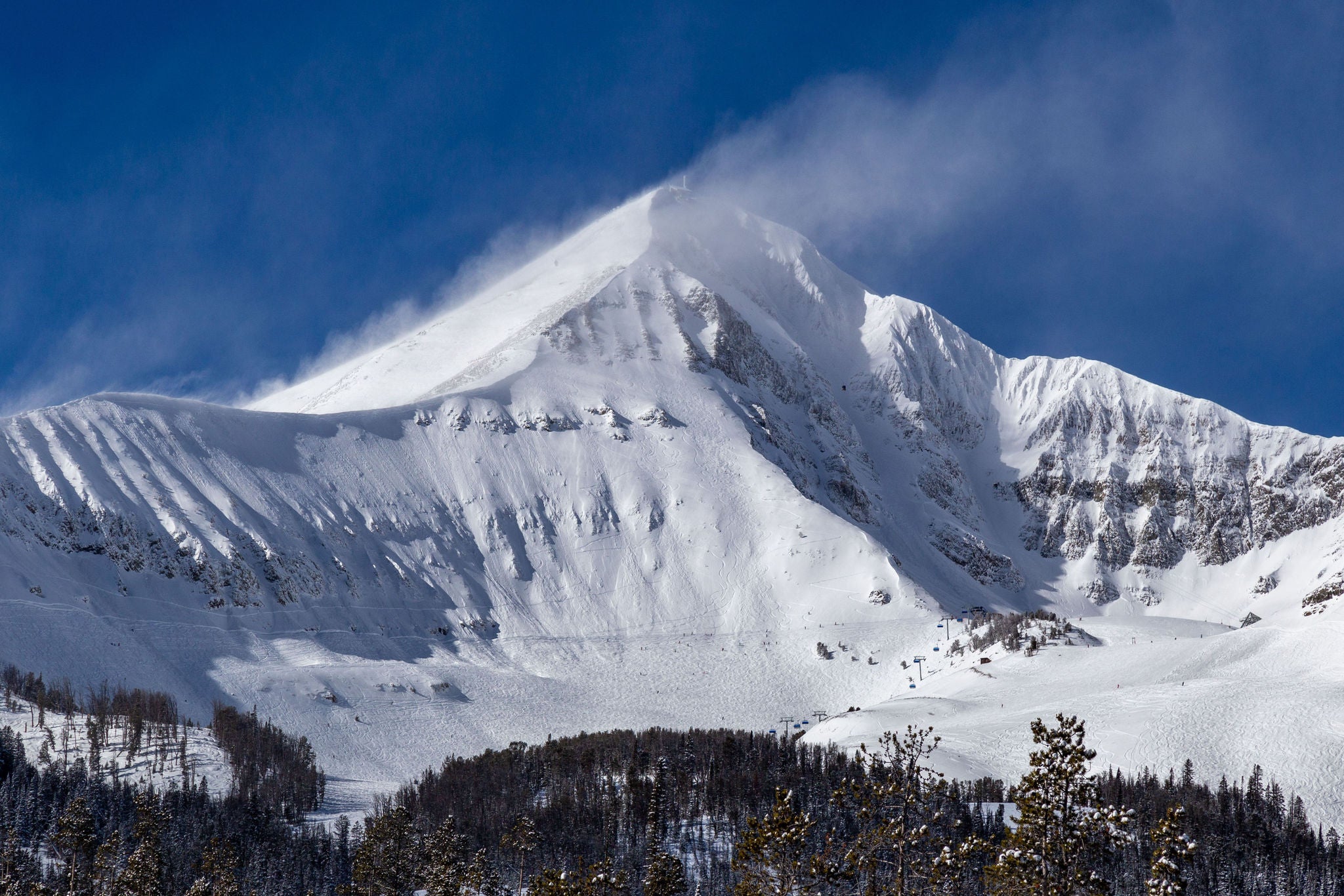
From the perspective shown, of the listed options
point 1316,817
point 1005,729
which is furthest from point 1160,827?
point 1005,729

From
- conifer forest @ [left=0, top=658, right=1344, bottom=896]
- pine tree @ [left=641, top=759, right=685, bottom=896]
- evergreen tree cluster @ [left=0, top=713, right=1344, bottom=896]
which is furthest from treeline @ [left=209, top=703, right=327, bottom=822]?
pine tree @ [left=641, top=759, right=685, bottom=896]

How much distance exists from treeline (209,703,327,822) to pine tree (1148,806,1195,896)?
3962 inches

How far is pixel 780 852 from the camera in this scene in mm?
28328

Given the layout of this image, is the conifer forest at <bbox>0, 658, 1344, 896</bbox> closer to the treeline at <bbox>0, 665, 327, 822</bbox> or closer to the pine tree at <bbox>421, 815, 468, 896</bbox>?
the pine tree at <bbox>421, 815, 468, 896</bbox>

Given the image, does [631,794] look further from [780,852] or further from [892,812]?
[780,852]

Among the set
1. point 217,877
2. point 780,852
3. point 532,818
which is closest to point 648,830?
point 532,818

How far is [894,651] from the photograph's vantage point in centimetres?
18738

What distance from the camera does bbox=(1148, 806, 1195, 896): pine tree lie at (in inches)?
918

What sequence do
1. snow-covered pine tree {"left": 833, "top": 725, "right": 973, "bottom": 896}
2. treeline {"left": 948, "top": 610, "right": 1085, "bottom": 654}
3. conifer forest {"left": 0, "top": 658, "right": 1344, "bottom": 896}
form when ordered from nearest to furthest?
snow-covered pine tree {"left": 833, "top": 725, "right": 973, "bottom": 896} < conifer forest {"left": 0, "top": 658, "right": 1344, "bottom": 896} < treeline {"left": 948, "top": 610, "right": 1085, "bottom": 654}

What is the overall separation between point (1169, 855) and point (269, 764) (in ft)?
378

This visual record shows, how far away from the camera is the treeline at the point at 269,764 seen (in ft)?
370

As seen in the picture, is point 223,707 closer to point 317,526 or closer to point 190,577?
point 190,577

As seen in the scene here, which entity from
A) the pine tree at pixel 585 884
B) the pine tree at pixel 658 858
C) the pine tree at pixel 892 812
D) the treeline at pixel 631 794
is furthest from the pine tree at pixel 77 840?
the pine tree at pixel 892 812

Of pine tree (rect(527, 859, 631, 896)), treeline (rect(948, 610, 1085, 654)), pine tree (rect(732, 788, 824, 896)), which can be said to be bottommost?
pine tree (rect(527, 859, 631, 896))
